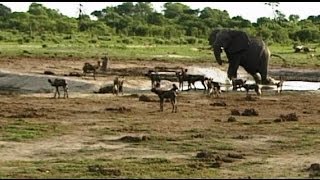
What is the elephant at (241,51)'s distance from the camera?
32250 millimetres

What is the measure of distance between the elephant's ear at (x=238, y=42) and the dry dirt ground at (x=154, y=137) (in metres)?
7.01

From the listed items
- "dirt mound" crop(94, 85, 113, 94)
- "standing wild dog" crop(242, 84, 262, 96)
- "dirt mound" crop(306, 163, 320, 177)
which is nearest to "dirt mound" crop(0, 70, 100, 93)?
"dirt mound" crop(94, 85, 113, 94)

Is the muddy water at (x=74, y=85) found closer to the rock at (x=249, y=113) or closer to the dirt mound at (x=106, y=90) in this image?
the dirt mound at (x=106, y=90)

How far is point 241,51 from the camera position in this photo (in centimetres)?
3284

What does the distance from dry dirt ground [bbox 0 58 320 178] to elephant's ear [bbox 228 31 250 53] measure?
701 centimetres

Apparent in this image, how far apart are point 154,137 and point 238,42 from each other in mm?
17172

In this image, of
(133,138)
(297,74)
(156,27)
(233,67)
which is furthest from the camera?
(156,27)

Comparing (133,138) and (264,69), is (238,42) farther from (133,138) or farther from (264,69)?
(133,138)

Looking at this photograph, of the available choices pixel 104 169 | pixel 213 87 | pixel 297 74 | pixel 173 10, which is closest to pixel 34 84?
pixel 213 87

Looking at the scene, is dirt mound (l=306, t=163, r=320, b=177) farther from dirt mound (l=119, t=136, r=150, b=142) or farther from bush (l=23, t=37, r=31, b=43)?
bush (l=23, t=37, r=31, b=43)

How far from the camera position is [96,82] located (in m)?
30.3

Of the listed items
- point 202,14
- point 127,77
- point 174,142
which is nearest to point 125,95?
point 127,77

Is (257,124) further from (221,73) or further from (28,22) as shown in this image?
(28,22)

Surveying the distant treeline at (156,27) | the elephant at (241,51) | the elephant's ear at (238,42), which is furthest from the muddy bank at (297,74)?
the distant treeline at (156,27)
